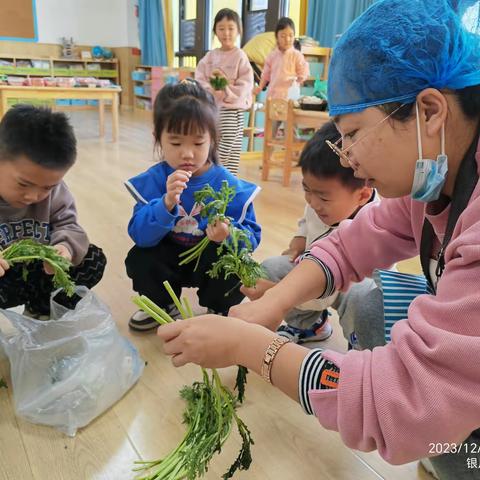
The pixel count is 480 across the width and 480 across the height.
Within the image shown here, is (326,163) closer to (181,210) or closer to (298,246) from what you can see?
(298,246)

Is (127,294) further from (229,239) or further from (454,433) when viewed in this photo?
(454,433)

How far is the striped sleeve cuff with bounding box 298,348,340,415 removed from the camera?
0.73 m

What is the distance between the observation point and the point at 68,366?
1.28 meters

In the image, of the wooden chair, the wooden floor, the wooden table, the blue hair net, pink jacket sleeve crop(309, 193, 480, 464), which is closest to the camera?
pink jacket sleeve crop(309, 193, 480, 464)

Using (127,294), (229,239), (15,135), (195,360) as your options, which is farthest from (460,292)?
(127,294)

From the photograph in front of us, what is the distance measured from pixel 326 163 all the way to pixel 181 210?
57cm

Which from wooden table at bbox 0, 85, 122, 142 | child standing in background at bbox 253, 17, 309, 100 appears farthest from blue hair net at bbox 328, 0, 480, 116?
wooden table at bbox 0, 85, 122, 142

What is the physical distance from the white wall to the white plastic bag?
34.0 ft

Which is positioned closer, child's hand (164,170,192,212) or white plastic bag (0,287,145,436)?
white plastic bag (0,287,145,436)

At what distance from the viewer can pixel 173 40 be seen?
9.37 metres

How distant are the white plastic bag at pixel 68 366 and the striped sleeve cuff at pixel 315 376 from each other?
73 cm

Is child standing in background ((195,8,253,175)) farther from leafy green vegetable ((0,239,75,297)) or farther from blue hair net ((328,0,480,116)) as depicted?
blue hair net ((328,0,480,116))

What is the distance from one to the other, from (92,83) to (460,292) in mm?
6259

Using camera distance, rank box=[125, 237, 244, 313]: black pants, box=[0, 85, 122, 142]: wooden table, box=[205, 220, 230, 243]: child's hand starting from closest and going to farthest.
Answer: box=[205, 220, 230, 243]: child's hand → box=[125, 237, 244, 313]: black pants → box=[0, 85, 122, 142]: wooden table
